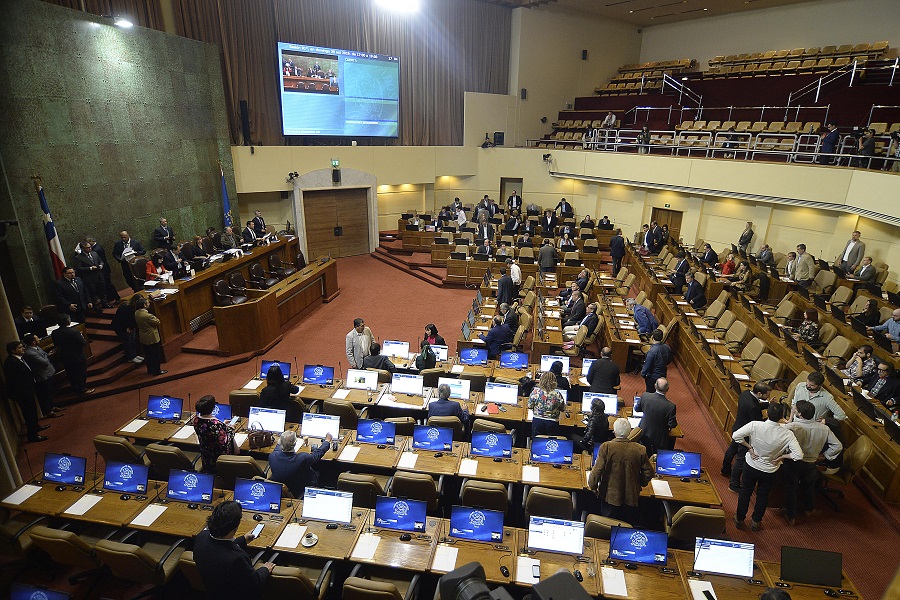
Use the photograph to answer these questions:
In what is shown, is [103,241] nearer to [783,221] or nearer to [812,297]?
[812,297]

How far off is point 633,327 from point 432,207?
13.6 m

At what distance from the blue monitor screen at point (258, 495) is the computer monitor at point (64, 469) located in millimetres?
1815

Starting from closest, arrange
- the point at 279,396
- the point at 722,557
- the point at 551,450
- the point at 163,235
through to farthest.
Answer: the point at 722,557 → the point at 551,450 → the point at 279,396 → the point at 163,235

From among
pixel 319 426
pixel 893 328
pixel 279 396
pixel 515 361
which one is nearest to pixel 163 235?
pixel 279 396

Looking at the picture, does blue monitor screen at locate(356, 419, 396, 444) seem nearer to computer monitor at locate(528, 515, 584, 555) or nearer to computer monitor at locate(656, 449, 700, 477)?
computer monitor at locate(528, 515, 584, 555)

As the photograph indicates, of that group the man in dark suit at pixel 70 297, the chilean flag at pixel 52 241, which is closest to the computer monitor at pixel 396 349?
the man in dark suit at pixel 70 297

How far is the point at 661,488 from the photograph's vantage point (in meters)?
5.18

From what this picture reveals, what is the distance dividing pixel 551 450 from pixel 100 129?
1140 cm

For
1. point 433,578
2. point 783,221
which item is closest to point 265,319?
point 433,578

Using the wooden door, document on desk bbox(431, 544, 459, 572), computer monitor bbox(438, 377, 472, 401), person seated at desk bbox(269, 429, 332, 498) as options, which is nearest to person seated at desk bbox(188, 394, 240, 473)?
person seated at desk bbox(269, 429, 332, 498)

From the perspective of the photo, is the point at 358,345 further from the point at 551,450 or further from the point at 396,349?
the point at 551,450

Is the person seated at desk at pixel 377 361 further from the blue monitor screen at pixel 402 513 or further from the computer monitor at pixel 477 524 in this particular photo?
the computer monitor at pixel 477 524

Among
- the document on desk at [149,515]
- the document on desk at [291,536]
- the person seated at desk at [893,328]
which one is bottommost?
the document on desk at [149,515]

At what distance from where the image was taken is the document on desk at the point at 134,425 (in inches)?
245
